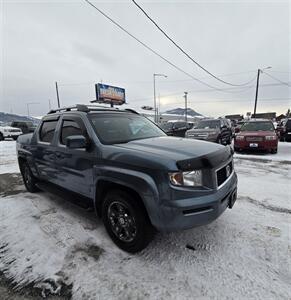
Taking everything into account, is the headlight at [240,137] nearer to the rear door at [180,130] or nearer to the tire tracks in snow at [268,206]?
the rear door at [180,130]

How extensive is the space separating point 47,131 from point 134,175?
2732 mm

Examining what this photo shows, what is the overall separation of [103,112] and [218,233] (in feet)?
8.57

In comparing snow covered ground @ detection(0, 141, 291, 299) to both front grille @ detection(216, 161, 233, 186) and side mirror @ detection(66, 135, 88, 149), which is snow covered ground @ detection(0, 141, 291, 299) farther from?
side mirror @ detection(66, 135, 88, 149)

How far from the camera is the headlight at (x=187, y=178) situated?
231cm

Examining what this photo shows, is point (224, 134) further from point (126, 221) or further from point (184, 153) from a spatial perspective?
point (126, 221)

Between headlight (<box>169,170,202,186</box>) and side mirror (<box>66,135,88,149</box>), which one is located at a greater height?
side mirror (<box>66,135,88,149</box>)

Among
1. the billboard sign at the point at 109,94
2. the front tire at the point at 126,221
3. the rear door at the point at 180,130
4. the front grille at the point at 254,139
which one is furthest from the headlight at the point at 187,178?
the billboard sign at the point at 109,94

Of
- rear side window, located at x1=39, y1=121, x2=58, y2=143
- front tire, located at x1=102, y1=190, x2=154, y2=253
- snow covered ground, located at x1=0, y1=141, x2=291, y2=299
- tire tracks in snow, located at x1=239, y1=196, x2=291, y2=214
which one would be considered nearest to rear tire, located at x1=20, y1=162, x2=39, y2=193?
snow covered ground, located at x1=0, y1=141, x2=291, y2=299

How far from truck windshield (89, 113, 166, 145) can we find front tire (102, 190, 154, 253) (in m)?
0.83

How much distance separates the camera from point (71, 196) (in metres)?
3.62

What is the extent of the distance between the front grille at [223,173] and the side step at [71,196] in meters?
1.85

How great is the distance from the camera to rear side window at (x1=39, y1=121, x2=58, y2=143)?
410 cm

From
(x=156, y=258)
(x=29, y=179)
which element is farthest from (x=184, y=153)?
(x=29, y=179)

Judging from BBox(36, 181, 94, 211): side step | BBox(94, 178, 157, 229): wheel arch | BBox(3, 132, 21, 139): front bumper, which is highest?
BBox(94, 178, 157, 229): wheel arch
